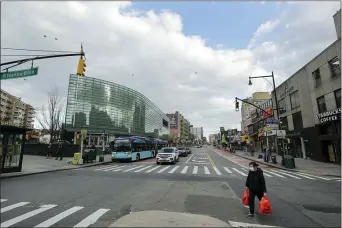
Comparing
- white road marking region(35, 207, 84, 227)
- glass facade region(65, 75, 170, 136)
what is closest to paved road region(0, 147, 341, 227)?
white road marking region(35, 207, 84, 227)

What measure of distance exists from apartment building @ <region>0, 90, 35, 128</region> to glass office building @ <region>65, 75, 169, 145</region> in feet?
190

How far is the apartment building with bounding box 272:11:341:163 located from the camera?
25.9 metres

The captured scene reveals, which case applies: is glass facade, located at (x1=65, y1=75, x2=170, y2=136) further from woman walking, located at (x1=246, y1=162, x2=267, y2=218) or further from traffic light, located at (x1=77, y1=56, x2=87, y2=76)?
woman walking, located at (x1=246, y1=162, x2=267, y2=218)

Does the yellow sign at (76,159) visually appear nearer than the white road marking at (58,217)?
No

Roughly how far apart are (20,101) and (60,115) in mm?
106053

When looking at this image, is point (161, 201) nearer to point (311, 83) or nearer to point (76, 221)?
point (76, 221)

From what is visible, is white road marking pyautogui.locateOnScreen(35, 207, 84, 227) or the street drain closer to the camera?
white road marking pyautogui.locateOnScreen(35, 207, 84, 227)

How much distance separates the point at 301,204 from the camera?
29.2 ft

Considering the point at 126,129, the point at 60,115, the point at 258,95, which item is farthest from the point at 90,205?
the point at 258,95

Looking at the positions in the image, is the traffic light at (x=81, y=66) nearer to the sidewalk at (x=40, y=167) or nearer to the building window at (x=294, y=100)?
the sidewalk at (x=40, y=167)

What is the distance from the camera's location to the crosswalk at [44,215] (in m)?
6.16

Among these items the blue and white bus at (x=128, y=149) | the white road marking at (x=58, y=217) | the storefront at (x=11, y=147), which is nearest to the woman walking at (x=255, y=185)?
the white road marking at (x=58, y=217)

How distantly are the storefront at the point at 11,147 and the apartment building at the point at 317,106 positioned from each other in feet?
83.0

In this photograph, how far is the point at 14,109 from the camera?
406ft
